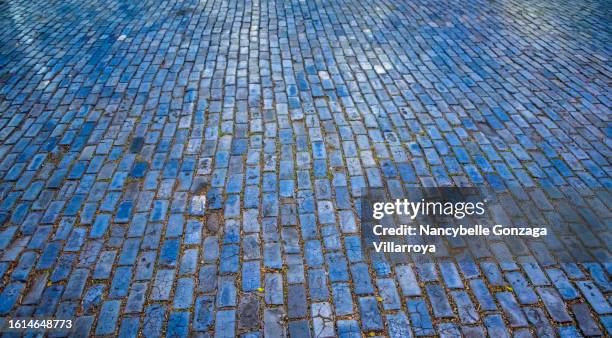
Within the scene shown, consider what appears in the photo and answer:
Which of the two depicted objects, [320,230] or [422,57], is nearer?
[320,230]

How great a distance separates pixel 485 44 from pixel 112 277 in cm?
763

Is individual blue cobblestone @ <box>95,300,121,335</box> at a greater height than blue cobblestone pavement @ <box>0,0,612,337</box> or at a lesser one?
lesser

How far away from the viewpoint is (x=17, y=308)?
3201mm

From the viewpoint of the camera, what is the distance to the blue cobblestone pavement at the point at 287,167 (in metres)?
3.28

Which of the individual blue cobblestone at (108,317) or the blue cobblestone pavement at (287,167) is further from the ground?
the blue cobblestone pavement at (287,167)

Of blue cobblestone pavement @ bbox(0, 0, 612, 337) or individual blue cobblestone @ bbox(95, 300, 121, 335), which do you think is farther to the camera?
blue cobblestone pavement @ bbox(0, 0, 612, 337)

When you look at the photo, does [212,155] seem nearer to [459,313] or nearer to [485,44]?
[459,313]

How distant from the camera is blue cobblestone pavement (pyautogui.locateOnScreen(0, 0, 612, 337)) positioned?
3.28 m

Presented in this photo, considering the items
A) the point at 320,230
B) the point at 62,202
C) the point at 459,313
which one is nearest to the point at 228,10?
the point at 62,202

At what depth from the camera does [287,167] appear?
4.56 m

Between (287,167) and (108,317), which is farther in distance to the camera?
(287,167)

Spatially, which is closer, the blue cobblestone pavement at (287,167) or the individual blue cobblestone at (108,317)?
the individual blue cobblestone at (108,317)

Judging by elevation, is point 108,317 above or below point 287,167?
below

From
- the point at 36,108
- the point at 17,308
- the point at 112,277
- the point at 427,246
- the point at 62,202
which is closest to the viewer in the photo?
the point at 17,308
